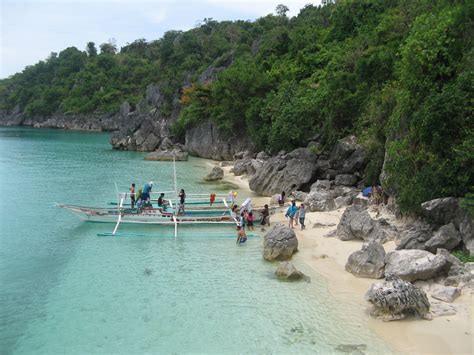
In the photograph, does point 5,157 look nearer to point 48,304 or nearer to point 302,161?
point 302,161

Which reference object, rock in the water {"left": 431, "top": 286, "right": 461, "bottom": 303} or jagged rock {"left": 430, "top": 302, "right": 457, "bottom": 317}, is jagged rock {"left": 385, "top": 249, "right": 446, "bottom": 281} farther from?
jagged rock {"left": 430, "top": 302, "right": 457, "bottom": 317}

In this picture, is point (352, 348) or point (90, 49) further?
point (90, 49)

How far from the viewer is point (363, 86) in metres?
31.9

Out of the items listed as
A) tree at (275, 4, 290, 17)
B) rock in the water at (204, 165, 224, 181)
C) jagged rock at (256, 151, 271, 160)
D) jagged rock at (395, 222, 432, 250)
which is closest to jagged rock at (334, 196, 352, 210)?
jagged rock at (395, 222, 432, 250)

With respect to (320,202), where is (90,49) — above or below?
above

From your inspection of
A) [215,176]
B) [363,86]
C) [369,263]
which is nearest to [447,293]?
[369,263]

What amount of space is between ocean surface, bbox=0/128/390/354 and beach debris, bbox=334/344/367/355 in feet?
0.47

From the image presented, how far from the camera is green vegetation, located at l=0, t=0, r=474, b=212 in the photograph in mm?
17656

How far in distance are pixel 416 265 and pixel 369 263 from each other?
1.76 m

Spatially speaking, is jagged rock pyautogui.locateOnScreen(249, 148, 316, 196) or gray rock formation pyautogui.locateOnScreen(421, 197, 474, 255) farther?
jagged rock pyautogui.locateOnScreen(249, 148, 316, 196)

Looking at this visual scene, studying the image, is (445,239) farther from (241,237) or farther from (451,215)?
(241,237)

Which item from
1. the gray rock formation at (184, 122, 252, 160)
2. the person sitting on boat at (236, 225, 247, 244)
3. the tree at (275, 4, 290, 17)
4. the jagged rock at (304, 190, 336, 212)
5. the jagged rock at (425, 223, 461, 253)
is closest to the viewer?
the jagged rock at (425, 223, 461, 253)

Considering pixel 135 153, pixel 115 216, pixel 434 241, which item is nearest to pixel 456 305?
pixel 434 241

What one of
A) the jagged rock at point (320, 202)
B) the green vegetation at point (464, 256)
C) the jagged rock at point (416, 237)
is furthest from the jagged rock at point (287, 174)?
the green vegetation at point (464, 256)
